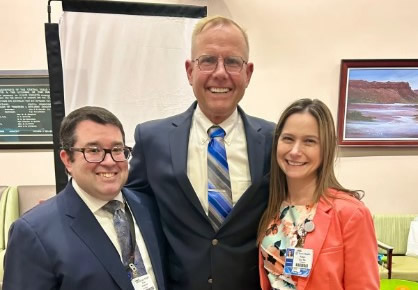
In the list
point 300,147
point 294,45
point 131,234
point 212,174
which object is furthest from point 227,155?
point 294,45

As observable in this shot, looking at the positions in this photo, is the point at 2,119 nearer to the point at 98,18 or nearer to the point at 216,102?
the point at 98,18

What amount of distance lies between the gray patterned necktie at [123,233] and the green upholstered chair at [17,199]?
10.3ft

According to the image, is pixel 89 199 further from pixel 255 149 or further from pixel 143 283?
pixel 255 149

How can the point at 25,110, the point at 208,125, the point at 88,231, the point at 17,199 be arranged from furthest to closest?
the point at 25,110
the point at 17,199
the point at 208,125
the point at 88,231

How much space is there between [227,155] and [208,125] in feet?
0.53

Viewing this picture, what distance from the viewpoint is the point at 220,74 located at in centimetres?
144

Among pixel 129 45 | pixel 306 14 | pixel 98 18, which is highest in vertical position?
pixel 306 14

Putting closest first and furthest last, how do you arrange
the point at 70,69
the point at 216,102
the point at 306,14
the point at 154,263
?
the point at 154,263
the point at 216,102
the point at 70,69
the point at 306,14

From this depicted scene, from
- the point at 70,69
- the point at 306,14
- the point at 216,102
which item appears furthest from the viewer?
the point at 306,14

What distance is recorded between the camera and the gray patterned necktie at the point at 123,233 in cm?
130

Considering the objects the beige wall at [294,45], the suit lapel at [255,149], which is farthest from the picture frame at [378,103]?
the suit lapel at [255,149]

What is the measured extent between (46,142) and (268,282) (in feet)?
11.9

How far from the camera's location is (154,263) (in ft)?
4.48

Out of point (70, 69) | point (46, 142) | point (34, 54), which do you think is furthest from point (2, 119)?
point (70, 69)
